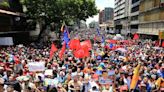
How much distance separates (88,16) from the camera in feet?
187

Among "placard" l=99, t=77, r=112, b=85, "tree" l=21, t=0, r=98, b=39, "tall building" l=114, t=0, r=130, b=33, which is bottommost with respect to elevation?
"tall building" l=114, t=0, r=130, b=33

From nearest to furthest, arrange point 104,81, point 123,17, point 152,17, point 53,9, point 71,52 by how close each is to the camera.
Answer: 1. point 104,81
2. point 71,52
3. point 53,9
4. point 152,17
5. point 123,17

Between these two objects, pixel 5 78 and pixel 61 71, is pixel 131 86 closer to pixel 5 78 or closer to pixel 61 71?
pixel 61 71

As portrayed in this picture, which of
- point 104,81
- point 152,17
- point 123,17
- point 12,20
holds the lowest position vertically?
point 123,17

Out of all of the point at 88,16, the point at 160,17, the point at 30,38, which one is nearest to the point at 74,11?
the point at 88,16

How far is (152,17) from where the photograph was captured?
6938cm

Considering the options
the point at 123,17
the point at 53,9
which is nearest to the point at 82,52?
the point at 53,9

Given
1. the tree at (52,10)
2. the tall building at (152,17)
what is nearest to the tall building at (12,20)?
the tree at (52,10)

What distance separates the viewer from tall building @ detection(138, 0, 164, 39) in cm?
6129

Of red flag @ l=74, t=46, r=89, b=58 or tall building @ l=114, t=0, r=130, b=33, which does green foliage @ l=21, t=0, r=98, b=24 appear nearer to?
red flag @ l=74, t=46, r=89, b=58

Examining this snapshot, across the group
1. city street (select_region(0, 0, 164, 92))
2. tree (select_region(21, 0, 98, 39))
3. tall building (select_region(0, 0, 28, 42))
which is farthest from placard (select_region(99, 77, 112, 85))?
tree (select_region(21, 0, 98, 39))

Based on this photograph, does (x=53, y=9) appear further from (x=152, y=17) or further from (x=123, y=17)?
(x=123, y=17)

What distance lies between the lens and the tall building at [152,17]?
6129 centimetres

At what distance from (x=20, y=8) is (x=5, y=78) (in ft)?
137
